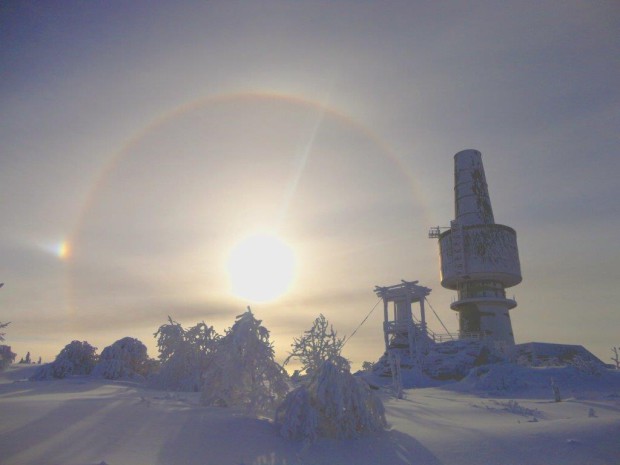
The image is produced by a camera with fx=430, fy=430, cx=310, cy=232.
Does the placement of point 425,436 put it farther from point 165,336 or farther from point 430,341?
point 430,341

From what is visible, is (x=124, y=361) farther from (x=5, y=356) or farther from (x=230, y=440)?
(x=230, y=440)

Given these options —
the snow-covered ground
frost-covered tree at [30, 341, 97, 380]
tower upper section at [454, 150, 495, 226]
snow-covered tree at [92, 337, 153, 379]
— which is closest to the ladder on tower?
tower upper section at [454, 150, 495, 226]

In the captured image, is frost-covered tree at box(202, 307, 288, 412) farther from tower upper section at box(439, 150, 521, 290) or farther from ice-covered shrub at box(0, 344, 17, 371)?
tower upper section at box(439, 150, 521, 290)

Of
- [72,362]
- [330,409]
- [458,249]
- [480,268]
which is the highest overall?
[458,249]

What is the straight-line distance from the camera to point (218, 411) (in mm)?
10203

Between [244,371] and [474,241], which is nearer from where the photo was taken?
[244,371]

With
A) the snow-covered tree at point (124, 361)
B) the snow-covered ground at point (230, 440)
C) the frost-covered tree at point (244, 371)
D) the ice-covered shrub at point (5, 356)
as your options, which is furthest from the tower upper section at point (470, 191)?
the ice-covered shrub at point (5, 356)

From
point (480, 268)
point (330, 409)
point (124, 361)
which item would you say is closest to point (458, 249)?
point (480, 268)

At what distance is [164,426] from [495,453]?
6.18 meters

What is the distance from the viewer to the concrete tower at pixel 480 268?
46.7 m

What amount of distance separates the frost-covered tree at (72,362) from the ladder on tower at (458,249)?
Answer: 122ft

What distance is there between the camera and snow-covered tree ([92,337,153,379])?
22.5 metres

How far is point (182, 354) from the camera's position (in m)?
18.6

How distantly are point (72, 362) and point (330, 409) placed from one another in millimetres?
19638
